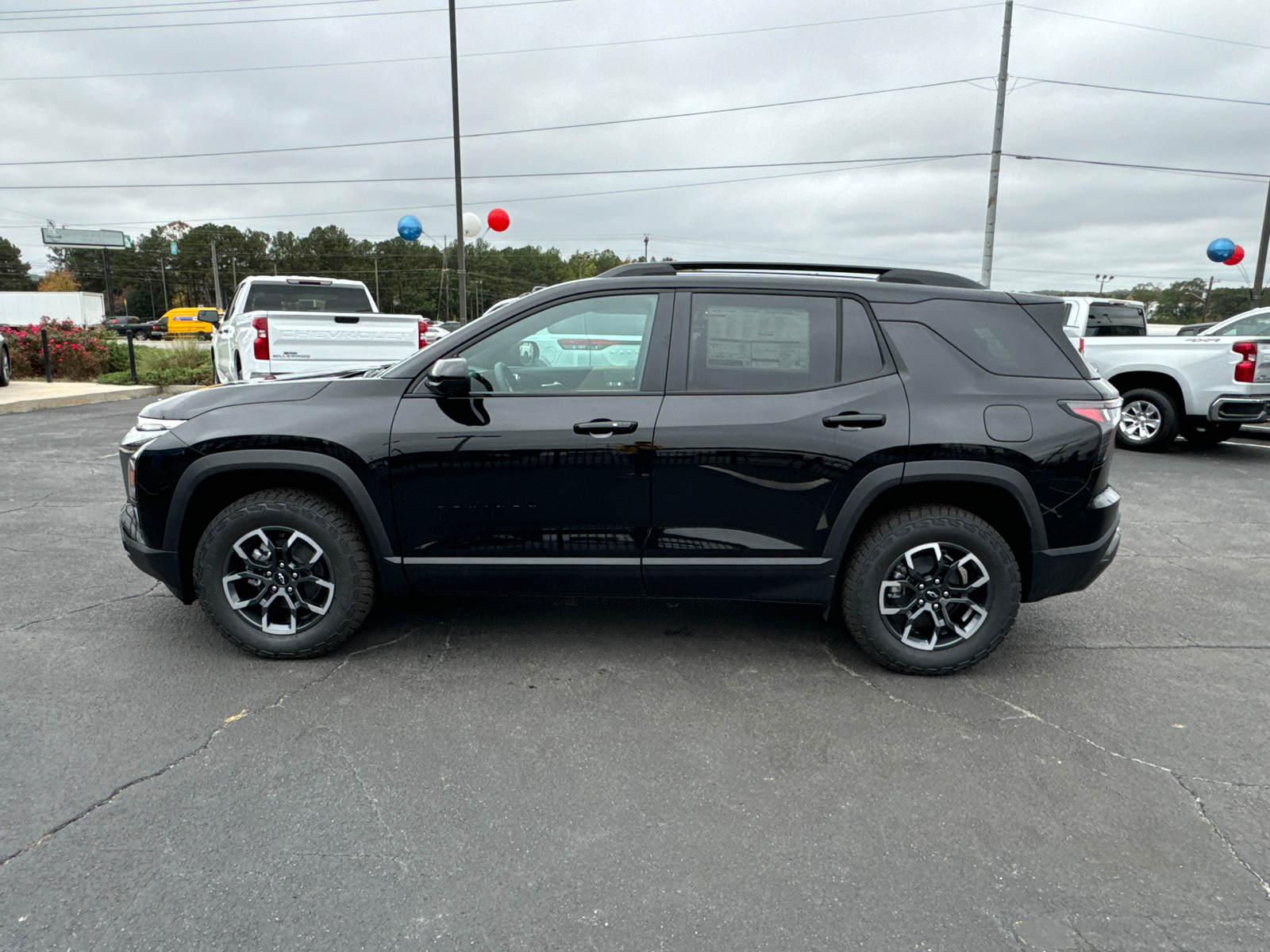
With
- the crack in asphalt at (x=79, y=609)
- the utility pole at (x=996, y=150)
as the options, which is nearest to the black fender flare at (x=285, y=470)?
the crack in asphalt at (x=79, y=609)

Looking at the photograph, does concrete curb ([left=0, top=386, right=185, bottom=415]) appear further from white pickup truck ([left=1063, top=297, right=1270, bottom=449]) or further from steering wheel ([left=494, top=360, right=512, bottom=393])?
white pickup truck ([left=1063, top=297, right=1270, bottom=449])

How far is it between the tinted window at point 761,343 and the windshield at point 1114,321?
32.2 ft

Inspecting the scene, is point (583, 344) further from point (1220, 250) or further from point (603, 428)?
point (1220, 250)

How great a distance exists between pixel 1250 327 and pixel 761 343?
10.3 meters

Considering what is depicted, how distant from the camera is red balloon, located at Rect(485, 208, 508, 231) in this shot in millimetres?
21391

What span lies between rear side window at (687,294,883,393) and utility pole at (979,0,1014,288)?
21055 mm

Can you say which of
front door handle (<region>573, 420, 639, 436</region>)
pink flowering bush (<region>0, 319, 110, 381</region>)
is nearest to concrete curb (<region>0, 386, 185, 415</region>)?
pink flowering bush (<region>0, 319, 110, 381</region>)

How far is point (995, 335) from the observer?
3.76 m

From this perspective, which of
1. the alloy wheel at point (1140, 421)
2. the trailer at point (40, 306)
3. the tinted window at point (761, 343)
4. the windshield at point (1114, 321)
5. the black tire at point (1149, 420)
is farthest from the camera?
the trailer at point (40, 306)

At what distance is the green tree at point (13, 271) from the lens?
119 metres

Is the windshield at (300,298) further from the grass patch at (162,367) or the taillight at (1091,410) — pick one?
the taillight at (1091,410)

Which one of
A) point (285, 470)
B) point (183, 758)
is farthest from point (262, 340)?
point (183, 758)

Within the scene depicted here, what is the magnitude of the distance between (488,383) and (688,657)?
159cm

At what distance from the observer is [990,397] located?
3652 mm
